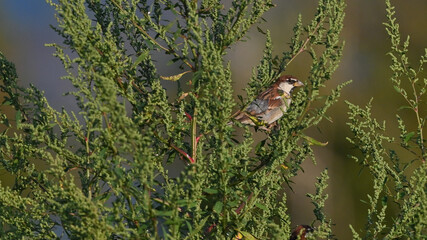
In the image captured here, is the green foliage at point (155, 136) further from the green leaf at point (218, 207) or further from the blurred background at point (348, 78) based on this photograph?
the blurred background at point (348, 78)

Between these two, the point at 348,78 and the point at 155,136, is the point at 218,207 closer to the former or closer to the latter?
the point at 155,136

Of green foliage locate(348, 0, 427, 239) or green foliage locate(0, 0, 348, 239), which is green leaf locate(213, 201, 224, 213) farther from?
green foliage locate(348, 0, 427, 239)

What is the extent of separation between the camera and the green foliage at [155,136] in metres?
2.89

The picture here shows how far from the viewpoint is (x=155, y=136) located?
350cm

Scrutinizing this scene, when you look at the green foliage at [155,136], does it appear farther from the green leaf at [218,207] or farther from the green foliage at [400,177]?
the green foliage at [400,177]

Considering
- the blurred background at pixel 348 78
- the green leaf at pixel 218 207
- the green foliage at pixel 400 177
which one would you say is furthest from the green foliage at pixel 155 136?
the blurred background at pixel 348 78

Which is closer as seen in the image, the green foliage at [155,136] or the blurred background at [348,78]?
the green foliage at [155,136]

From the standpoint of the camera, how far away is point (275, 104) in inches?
197

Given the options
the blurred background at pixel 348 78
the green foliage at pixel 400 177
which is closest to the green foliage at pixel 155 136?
the green foliage at pixel 400 177

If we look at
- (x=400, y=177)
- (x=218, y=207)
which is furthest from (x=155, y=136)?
(x=400, y=177)

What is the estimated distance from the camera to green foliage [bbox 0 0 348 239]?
9.47 ft

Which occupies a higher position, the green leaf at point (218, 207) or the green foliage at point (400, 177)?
the green foliage at point (400, 177)

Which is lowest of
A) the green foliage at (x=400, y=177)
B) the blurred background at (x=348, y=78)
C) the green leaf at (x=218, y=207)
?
the green leaf at (x=218, y=207)

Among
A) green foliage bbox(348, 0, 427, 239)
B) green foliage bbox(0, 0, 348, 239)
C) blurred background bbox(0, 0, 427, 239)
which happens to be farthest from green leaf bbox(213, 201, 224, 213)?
blurred background bbox(0, 0, 427, 239)
